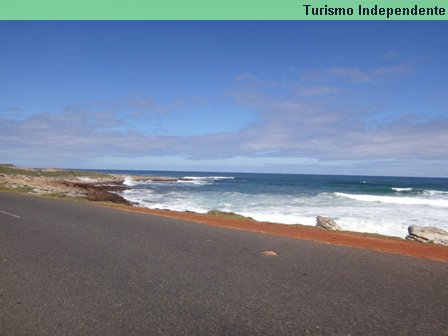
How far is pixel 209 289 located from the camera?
5836 mm

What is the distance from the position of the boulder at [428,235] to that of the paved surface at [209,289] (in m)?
5.52

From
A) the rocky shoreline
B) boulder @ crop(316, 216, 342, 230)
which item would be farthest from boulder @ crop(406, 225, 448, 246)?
the rocky shoreline

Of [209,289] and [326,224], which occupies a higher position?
[209,289]

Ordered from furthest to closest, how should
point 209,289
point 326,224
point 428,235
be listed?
1. point 326,224
2. point 428,235
3. point 209,289

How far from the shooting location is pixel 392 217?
2534cm

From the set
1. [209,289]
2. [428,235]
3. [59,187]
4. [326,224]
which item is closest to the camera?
[209,289]

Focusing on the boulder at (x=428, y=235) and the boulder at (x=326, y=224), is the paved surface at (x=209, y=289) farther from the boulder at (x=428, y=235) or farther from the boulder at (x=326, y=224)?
the boulder at (x=326, y=224)

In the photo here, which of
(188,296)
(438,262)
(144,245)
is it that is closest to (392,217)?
(438,262)

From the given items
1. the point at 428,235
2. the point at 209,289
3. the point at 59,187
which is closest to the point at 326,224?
the point at 428,235

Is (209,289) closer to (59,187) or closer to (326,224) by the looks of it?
(326,224)

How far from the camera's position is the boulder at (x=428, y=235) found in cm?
1321

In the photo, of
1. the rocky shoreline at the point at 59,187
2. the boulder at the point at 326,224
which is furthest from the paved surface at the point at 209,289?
the rocky shoreline at the point at 59,187

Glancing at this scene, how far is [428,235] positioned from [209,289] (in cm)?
1108

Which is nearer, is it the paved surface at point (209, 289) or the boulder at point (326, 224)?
the paved surface at point (209, 289)
